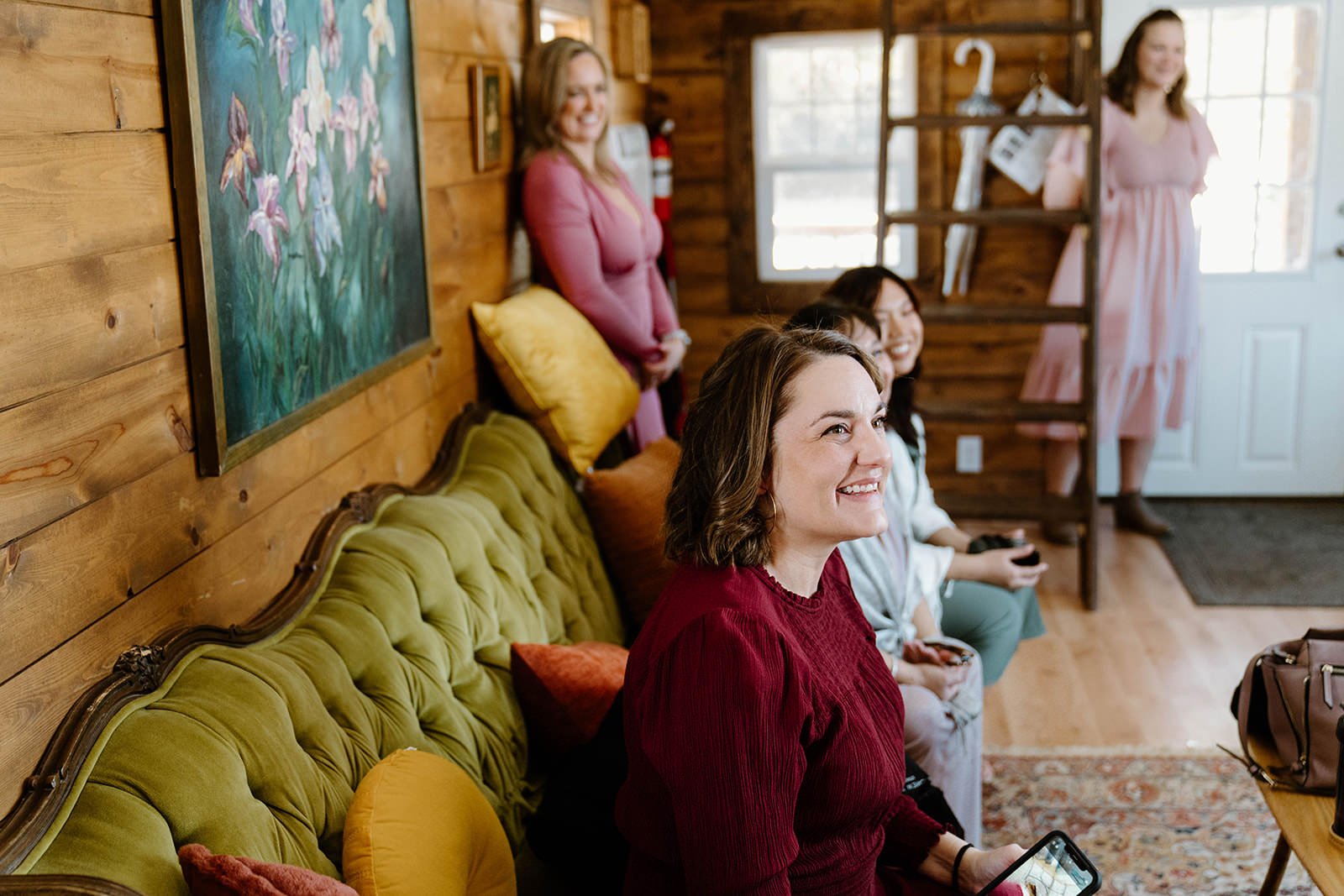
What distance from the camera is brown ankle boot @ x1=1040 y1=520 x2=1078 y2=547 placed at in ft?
15.6

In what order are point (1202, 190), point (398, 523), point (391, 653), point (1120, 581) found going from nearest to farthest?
point (391, 653) → point (398, 523) → point (1120, 581) → point (1202, 190)

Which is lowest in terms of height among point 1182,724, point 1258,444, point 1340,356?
point 1182,724

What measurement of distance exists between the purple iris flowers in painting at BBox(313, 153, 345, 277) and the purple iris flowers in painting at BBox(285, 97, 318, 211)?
1.6 inches

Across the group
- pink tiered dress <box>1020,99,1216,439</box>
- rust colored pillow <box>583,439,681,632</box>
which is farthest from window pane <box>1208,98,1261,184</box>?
rust colored pillow <box>583,439,681,632</box>

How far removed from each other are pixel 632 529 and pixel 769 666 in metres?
1.32

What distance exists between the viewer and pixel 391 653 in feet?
6.10

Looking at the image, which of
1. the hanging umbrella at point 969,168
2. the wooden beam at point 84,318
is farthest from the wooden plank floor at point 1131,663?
the wooden beam at point 84,318

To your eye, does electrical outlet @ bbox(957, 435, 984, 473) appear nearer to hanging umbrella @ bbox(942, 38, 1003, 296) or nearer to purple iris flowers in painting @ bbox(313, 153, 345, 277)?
hanging umbrella @ bbox(942, 38, 1003, 296)

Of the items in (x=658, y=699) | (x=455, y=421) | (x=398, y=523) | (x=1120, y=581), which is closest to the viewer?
(x=658, y=699)

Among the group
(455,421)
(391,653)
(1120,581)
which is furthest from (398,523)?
(1120,581)

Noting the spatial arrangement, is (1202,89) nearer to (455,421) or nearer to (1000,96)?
(1000,96)

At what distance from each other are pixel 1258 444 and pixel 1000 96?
5.50ft

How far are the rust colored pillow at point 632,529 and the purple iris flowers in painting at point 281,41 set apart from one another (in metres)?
1.16

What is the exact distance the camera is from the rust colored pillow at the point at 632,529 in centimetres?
274
